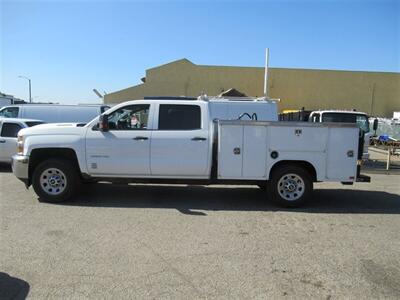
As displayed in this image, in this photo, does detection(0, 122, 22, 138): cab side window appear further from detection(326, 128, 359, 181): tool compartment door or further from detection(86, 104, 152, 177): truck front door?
detection(326, 128, 359, 181): tool compartment door

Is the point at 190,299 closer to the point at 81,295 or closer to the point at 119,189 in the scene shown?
the point at 81,295

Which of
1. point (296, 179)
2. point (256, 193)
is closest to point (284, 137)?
point (296, 179)

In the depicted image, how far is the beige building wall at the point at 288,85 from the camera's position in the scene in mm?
47438

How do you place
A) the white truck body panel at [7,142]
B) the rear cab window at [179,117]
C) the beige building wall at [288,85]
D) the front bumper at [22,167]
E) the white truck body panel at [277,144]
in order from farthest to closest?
the beige building wall at [288,85] < the white truck body panel at [7,142] < the rear cab window at [179,117] < the front bumper at [22,167] < the white truck body panel at [277,144]

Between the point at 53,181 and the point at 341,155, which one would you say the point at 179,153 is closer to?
the point at 53,181

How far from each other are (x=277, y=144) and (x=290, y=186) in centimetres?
86

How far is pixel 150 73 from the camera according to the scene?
47.4 metres

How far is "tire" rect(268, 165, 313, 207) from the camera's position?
7.66 meters

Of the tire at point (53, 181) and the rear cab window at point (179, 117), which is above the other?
the rear cab window at point (179, 117)

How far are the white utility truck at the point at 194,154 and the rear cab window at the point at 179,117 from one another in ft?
0.07

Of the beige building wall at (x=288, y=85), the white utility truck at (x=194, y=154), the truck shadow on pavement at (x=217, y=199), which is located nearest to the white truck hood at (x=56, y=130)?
the white utility truck at (x=194, y=154)

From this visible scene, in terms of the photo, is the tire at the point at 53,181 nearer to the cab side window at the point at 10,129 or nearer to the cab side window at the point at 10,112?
the cab side window at the point at 10,129

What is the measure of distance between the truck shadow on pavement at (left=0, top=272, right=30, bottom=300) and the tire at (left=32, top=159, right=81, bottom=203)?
339 cm

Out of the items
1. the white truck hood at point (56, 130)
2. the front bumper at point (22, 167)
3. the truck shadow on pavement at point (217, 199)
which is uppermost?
the white truck hood at point (56, 130)
